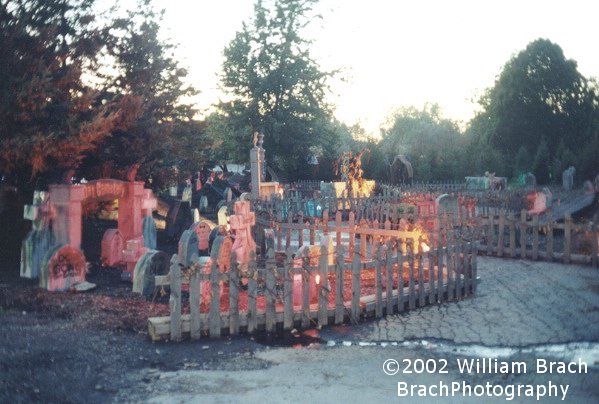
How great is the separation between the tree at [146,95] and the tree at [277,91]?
73.5ft

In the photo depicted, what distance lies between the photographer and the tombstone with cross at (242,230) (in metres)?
8.84

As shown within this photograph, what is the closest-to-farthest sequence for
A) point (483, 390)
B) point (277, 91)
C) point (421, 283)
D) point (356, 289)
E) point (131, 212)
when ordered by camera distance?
1. point (483, 390)
2. point (356, 289)
3. point (421, 283)
4. point (131, 212)
5. point (277, 91)

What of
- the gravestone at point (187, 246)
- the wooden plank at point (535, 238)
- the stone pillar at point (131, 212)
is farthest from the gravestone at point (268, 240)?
the wooden plank at point (535, 238)

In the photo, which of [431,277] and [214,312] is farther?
[431,277]

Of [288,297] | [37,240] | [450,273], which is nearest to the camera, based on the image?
[288,297]

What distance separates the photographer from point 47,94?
8.73 m

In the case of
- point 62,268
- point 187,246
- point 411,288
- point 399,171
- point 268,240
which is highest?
point 399,171

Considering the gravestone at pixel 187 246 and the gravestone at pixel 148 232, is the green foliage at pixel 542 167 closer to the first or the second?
the gravestone at pixel 148 232

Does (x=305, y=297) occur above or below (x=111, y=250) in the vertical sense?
below

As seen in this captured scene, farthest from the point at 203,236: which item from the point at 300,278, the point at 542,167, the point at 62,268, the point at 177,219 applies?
the point at 542,167

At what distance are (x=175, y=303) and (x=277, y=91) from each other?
32.2 meters

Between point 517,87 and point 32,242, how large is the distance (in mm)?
45099

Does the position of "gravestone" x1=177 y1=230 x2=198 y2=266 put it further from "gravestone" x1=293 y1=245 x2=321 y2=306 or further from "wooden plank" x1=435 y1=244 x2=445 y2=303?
"wooden plank" x1=435 y1=244 x2=445 y2=303

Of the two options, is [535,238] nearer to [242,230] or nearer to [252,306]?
[242,230]
